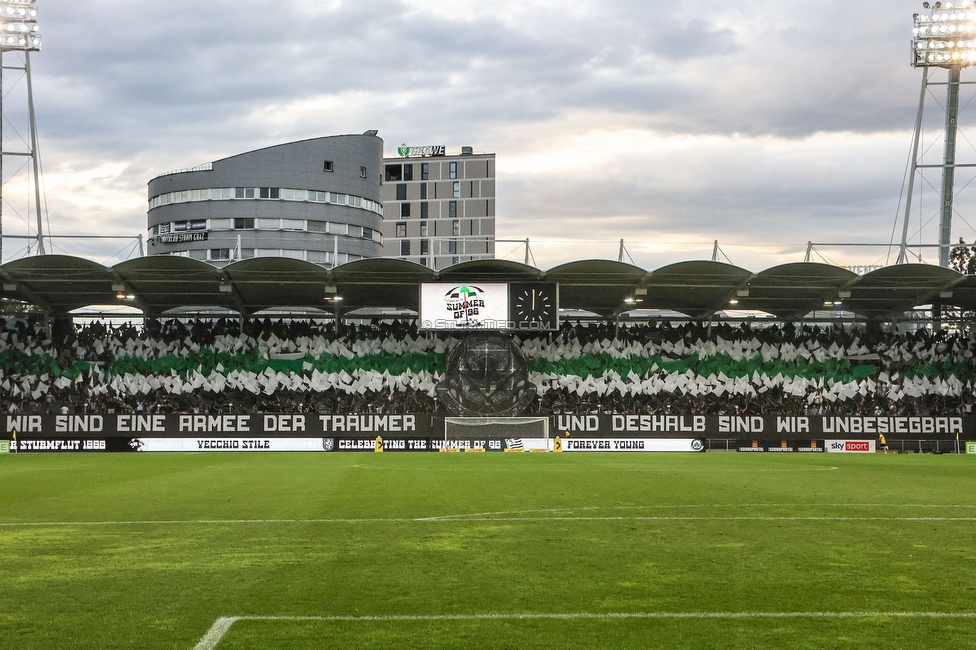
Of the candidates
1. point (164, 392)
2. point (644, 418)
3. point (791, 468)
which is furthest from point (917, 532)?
point (164, 392)

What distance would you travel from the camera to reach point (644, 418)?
4512 cm

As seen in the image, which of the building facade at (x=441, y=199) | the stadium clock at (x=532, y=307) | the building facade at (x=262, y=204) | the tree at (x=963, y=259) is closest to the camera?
the stadium clock at (x=532, y=307)

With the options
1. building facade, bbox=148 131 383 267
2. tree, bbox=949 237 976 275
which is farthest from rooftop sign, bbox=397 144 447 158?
tree, bbox=949 237 976 275

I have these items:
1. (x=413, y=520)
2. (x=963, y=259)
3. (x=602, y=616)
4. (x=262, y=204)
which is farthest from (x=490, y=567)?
(x=262, y=204)

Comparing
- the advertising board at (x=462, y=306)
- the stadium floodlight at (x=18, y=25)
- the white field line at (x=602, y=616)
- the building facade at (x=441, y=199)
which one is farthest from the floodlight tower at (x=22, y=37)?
the building facade at (x=441, y=199)

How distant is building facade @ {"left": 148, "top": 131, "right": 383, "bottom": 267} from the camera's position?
3844 inches

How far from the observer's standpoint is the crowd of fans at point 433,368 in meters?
48.2

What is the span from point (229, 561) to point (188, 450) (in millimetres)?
34826

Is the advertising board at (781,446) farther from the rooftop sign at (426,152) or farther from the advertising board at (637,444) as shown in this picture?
the rooftop sign at (426,152)

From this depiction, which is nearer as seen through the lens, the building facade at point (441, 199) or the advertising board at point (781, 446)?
the advertising board at point (781, 446)

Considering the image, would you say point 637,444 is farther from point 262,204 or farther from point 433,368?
point 262,204

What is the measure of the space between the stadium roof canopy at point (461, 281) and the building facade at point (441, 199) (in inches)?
3442

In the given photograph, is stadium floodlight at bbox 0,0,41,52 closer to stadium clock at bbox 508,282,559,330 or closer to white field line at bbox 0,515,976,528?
stadium clock at bbox 508,282,559,330

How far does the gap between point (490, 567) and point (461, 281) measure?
37010 millimetres
